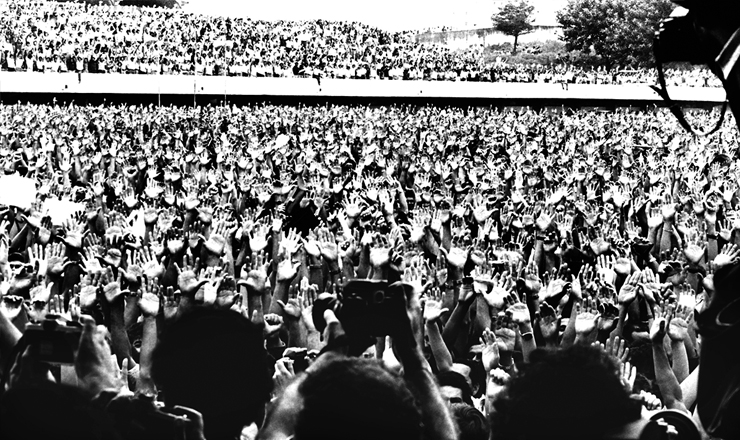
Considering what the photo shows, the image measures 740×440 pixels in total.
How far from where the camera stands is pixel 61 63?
2350 cm

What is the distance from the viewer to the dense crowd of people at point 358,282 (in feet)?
5.65

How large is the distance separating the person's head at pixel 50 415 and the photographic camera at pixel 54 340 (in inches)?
5.4

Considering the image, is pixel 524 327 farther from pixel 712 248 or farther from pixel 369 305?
pixel 712 248

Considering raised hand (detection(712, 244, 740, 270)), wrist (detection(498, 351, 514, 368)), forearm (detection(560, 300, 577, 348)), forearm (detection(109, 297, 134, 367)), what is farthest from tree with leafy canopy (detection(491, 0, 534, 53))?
wrist (detection(498, 351, 514, 368))

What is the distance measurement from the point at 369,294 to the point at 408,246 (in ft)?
12.6

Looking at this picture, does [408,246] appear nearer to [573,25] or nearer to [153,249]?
[153,249]

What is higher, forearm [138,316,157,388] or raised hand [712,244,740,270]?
raised hand [712,244,740,270]

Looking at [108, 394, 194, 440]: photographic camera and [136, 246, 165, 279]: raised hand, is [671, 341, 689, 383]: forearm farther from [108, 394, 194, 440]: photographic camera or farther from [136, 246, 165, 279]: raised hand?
[136, 246, 165, 279]: raised hand

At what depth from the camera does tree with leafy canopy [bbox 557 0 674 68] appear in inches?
2118

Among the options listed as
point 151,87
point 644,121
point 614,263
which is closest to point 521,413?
point 614,263

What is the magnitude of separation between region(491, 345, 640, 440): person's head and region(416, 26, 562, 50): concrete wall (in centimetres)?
7238

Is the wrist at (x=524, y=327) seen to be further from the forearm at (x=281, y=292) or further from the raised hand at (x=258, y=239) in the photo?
the raised hand at (x=258, y=239)

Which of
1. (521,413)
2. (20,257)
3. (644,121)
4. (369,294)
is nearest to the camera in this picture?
(521,413)

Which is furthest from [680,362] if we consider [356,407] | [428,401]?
[356,407]
